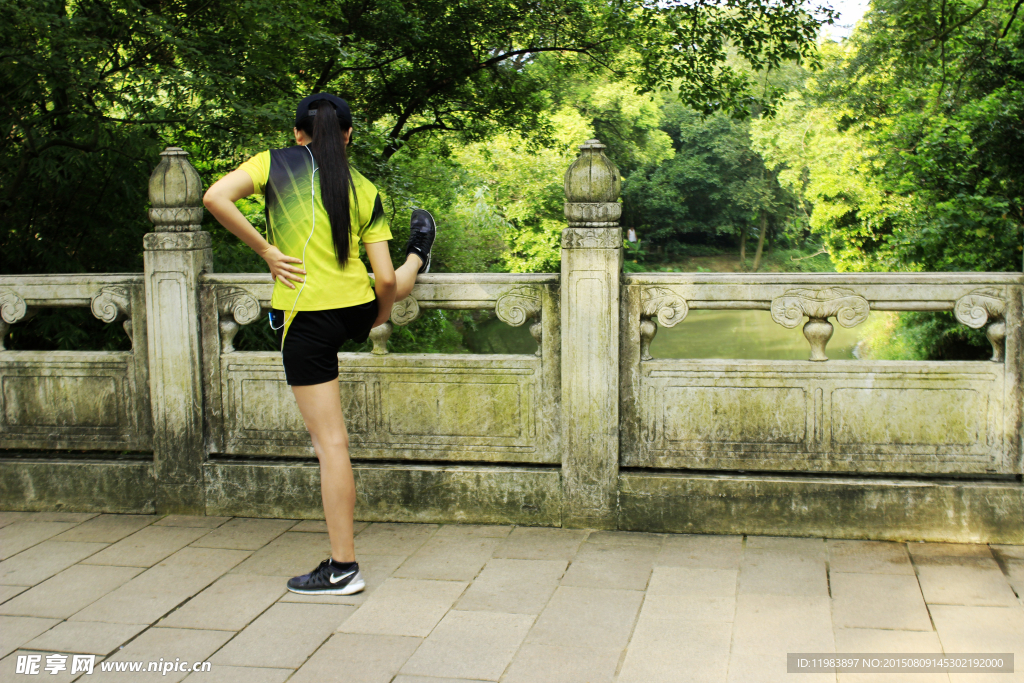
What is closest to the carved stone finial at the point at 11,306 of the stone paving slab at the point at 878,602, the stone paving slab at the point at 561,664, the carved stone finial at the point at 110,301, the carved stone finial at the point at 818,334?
the carved stone finial at the point at 110,301

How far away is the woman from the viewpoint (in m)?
3.21

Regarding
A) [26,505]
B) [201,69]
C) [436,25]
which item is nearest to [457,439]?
[26,505]

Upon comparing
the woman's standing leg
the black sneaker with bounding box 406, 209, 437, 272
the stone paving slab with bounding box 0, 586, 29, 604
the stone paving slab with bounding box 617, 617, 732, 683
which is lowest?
the stone paving slab with bounding box 617, 617, 732, 683

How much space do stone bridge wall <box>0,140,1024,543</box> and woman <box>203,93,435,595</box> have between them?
0.79 meters

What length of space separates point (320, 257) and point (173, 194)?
4.90ft

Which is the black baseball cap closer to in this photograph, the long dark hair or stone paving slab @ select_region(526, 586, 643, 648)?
the long dark hair

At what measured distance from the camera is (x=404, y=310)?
408 cm

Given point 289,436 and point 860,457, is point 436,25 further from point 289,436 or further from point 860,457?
point 860,457

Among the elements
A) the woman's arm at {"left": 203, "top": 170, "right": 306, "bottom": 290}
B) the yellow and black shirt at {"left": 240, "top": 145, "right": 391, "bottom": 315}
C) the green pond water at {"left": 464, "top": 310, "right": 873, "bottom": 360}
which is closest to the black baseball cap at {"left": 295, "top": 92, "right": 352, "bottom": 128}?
the yellow and black shirt at {"left": 240, "top": 145, "right": 391, "bottom": 315}

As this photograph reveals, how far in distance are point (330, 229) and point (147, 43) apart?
12.0 ft

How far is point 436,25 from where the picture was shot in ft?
30.9

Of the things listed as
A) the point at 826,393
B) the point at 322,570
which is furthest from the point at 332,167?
the point at 826,393

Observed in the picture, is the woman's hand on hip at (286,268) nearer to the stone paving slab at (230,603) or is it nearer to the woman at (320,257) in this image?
the woman at (320,257)

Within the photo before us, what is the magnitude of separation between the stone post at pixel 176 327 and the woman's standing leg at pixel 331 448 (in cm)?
132
